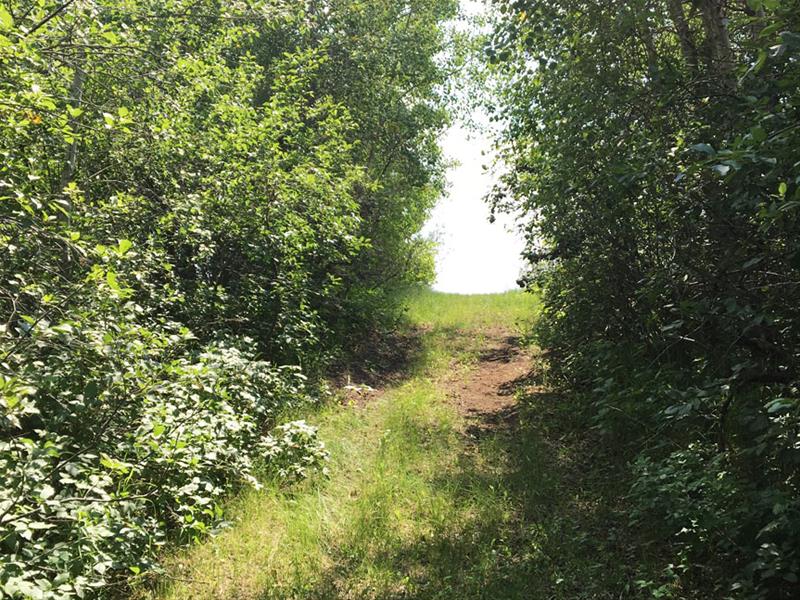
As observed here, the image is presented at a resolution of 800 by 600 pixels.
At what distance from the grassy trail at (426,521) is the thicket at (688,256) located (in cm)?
61

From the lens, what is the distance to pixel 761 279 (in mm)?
3680

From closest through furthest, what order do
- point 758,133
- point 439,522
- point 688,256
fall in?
point 758,133, point 688,256, point 439,522

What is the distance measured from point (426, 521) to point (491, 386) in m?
4.52

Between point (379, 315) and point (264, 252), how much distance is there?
5.25 m

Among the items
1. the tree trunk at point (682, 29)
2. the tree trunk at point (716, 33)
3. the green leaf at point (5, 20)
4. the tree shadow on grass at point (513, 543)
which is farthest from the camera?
the tree trunk at point (682, 29)

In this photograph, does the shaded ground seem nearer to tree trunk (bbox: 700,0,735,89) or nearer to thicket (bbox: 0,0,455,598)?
thicket (bbox: 0,0,455,598)

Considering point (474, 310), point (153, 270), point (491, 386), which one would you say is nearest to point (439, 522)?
point (153, 270)

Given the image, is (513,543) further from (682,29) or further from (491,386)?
(682,29)

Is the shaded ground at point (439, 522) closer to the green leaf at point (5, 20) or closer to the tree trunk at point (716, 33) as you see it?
the green leaf at point (5, 20)

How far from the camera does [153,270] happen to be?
570 cm

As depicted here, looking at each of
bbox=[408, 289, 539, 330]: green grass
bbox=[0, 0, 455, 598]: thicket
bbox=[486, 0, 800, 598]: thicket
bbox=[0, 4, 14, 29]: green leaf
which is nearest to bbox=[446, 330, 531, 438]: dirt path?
bbox=[486, 0, 800, 598]: thicket

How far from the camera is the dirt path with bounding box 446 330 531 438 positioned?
7.38 m

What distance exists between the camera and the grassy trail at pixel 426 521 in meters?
3.78

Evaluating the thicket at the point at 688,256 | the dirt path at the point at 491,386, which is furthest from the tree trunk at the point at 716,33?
the dirt path at the point at 491,386
